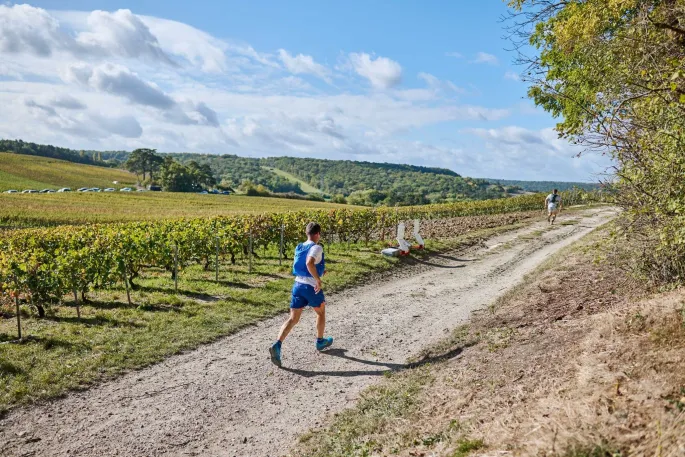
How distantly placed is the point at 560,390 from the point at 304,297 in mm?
4092

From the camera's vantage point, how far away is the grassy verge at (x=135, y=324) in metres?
7.05

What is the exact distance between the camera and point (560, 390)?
4.72 meters

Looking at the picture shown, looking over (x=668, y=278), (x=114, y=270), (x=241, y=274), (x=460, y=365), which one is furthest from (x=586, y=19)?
(x=114, y=270)

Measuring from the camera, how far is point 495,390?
18.0ft

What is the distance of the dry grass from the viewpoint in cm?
359

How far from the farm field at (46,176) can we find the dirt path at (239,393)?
103527 mm

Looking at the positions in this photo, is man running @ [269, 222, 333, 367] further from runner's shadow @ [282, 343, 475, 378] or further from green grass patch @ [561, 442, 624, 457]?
green grass patch @ [561, 442, 624, 457]

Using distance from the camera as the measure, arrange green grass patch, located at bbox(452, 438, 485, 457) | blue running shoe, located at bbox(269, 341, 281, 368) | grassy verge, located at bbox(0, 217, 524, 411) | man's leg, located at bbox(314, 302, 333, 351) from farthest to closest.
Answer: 1. man's leg, located at bbox(314, 302, 333, 351)
2. blue running shoe, located at bbox(269, 341, 281, 368)
3. grassy verge, located at bbox(0, 217, 524, 411)
4. green grass patch, located at bbox(452, 438, 485, 457)

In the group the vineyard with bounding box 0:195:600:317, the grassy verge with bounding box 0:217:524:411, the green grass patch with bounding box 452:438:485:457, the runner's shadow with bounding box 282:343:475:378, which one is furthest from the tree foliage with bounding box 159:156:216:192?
the green grass patch with bounding box 452:438:485:457

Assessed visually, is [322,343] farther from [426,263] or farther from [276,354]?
[426,263]

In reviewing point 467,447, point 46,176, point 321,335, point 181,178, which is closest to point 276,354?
point 321,335

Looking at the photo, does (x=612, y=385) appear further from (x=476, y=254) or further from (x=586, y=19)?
(x=476, y=254)

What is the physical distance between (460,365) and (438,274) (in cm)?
836

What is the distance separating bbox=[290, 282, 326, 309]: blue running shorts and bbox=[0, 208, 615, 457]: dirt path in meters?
1.00
